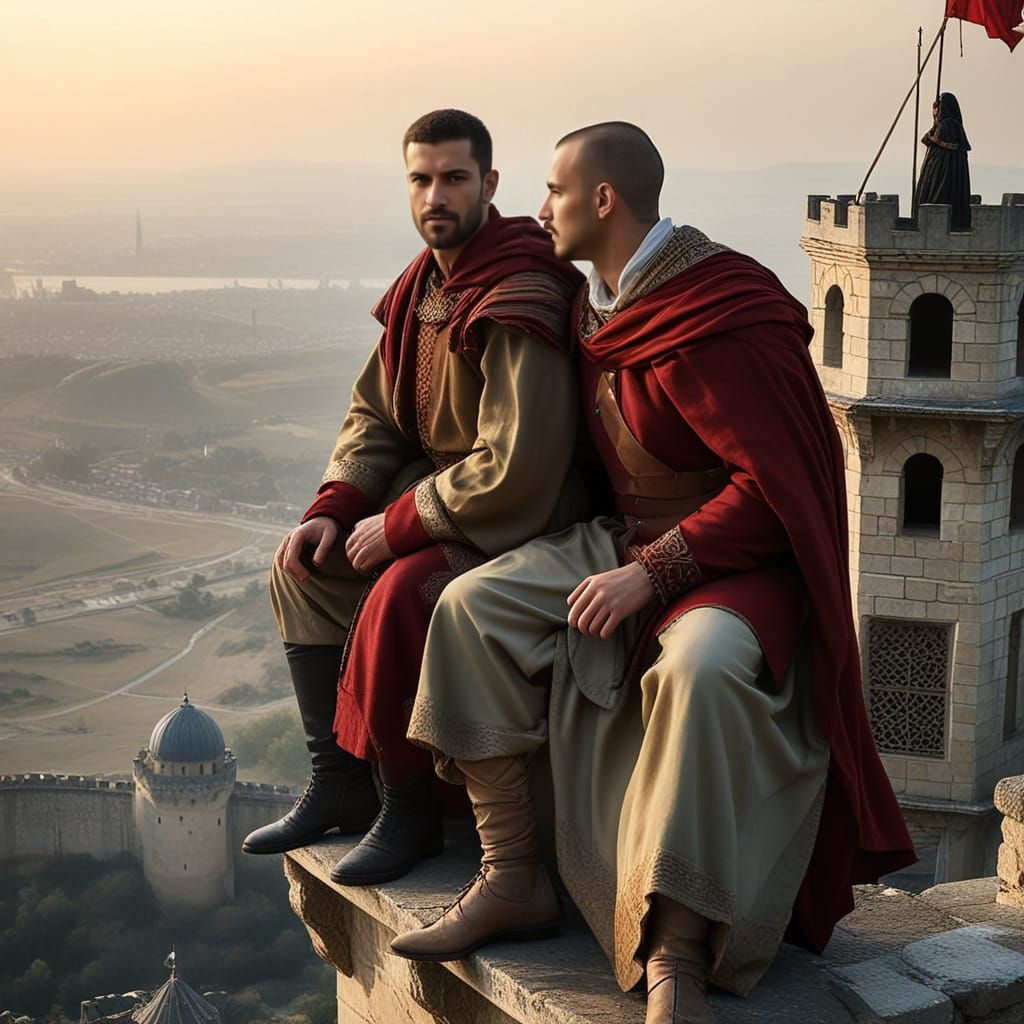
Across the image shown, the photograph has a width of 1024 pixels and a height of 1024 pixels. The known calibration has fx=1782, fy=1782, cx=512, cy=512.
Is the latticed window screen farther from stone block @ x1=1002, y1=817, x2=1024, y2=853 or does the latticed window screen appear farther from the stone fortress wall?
the stone fortress wall

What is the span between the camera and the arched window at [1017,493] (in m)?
17.8

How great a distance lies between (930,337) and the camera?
1675 cm

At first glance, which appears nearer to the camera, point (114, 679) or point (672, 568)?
point (672, 568)

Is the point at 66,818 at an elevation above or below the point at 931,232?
below

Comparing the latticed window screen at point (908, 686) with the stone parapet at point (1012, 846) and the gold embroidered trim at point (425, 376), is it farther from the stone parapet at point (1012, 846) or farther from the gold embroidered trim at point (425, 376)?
the gold embroidered trim at point (425, 376)

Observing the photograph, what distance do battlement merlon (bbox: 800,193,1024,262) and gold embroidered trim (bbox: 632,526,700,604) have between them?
1320 centimetres

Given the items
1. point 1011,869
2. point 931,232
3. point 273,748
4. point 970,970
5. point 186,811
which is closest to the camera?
point 970,970

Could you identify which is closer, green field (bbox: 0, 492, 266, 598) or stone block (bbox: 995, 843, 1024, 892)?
stone block (bbox: 995, 843, 1024, 892)

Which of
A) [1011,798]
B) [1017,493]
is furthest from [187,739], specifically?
[1011,798]

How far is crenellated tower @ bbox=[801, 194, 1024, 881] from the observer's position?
1627cm

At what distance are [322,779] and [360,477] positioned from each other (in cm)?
67

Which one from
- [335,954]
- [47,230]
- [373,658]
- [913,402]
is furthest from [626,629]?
[47,230]

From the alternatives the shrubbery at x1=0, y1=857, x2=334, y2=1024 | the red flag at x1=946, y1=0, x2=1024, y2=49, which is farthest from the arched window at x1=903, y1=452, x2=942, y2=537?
the shrubbery at x1=0, y1=857, x2=334, y2=1024

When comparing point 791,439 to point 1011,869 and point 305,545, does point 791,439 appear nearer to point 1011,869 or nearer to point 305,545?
point 305,545
